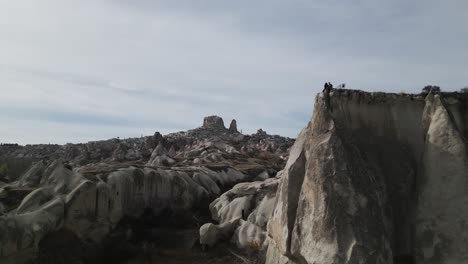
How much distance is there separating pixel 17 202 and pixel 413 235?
1592 cm

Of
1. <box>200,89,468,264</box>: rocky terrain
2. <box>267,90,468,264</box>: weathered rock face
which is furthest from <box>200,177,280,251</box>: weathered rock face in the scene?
<box>267,90,468,264</box>: weathered rock face

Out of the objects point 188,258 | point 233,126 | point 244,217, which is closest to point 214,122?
point 233,126

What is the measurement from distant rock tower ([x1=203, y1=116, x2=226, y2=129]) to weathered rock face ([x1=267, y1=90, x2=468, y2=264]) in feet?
471

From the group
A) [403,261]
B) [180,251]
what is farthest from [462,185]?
[180,251]

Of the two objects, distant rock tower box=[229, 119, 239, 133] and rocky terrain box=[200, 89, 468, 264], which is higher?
distant rock tower box=[229, 119, 239, 133]

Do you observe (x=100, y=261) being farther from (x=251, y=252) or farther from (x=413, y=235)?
(x=413, y=235)

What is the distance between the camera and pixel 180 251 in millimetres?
19969

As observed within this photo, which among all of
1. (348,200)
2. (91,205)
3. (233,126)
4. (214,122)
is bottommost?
(91,205)

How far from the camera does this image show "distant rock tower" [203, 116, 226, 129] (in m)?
157

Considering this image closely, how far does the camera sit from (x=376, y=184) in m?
10.6

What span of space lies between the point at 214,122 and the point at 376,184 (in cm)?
14842

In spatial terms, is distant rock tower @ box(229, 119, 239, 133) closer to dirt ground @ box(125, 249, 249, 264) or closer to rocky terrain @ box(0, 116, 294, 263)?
rocky terrain @ box(0, 116, 294, 263)

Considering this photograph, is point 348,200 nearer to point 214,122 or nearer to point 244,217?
point 244,217

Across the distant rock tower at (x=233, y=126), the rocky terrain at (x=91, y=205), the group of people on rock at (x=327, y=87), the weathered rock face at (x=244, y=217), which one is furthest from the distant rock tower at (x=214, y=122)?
the group of people on rock at (x=327, y=87)
